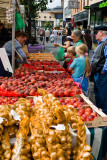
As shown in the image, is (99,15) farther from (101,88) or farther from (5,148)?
(5,148)

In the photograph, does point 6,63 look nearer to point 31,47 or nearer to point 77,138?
point 77,138

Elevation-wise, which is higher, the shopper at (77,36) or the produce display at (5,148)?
the shopper at (77,36)

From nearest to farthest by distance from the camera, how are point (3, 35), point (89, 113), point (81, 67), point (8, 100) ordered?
1. point (89, 113)
2. point (8, 100)
3. point (81, 67)
4. point (3, 35)

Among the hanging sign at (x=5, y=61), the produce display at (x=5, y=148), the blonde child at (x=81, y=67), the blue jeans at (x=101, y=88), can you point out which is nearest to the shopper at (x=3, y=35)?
the blonde child at (x=81, y=67)

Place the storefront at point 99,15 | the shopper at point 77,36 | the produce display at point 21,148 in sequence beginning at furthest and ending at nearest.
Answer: the storefront at point 99,15 → the shopper at point 77,36 → the produce display at point 21,148

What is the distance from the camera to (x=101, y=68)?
14.6 feet

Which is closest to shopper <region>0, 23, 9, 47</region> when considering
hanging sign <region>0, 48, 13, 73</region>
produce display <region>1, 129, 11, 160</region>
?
hanging sign <region>0, 48, 13, 73</region>

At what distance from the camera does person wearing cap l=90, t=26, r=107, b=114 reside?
4.37 m

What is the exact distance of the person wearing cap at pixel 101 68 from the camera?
437cm

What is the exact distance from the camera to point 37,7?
23.0 m

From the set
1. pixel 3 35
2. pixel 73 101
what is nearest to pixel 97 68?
pixel 73 101

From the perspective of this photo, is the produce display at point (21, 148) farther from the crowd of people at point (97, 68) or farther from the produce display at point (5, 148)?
the crowd of people at point (97, 68)

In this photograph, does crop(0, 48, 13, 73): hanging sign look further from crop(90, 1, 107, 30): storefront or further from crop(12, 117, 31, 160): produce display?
crop(90, 1, 107, 30): storefront

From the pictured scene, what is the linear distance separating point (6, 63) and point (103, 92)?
228 cm
